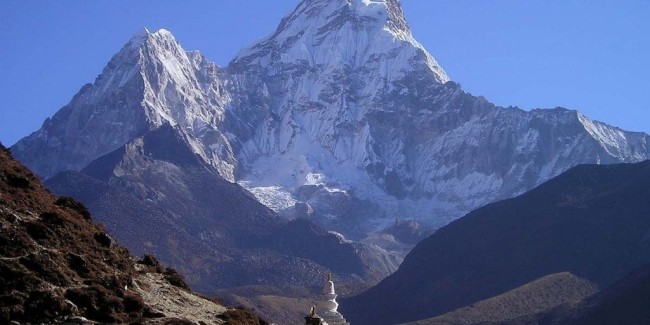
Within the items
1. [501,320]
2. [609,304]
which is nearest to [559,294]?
[501,320]

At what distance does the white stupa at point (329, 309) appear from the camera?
1992 inches

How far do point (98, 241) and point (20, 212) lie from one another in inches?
129

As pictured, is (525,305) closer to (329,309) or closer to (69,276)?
(329,309)

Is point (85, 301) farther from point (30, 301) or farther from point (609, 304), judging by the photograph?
point (609, 304)

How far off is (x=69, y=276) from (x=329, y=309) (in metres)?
16.8

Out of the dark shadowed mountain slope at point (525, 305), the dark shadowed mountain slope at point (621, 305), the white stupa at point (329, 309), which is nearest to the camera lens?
the white stupa at point (329, 309)

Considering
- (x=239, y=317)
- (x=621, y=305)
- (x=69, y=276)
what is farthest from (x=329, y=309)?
(x=621, y=305)

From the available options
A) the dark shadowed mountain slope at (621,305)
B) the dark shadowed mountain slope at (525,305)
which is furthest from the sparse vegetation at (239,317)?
the dark shadowed mountain slope at (525,305)

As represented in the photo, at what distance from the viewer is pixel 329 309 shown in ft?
171

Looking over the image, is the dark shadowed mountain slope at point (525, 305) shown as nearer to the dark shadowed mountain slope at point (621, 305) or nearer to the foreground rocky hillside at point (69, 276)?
the dark shadowed mountain slope at point (621, 305)

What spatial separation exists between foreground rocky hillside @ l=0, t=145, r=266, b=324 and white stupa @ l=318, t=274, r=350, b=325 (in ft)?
17.6

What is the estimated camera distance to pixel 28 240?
3819 cm

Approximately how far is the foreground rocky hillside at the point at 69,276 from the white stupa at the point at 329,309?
536cm

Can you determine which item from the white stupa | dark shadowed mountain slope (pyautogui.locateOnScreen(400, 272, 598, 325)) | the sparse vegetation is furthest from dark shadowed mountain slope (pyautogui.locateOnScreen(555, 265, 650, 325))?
the sparse vegetation
